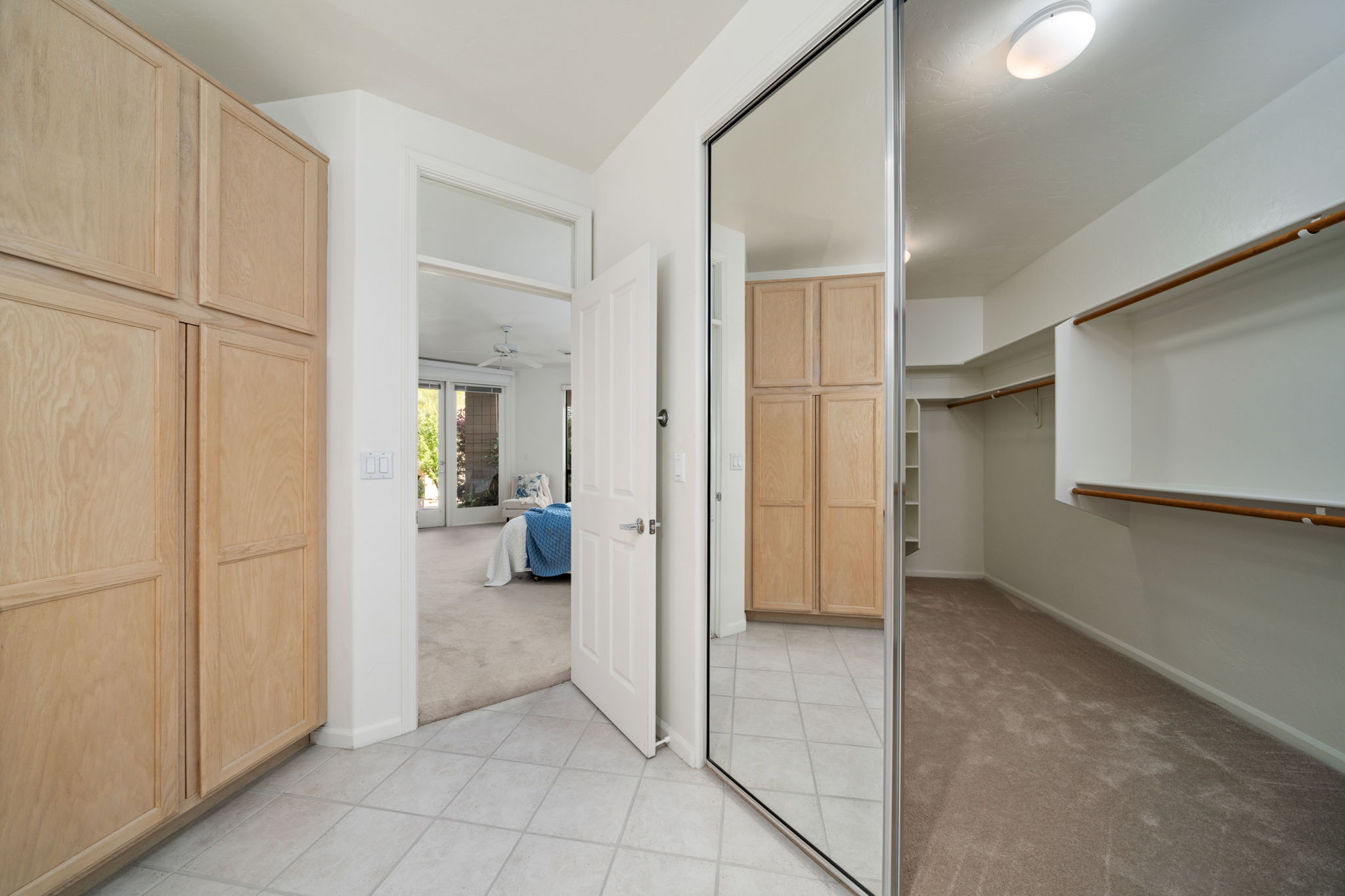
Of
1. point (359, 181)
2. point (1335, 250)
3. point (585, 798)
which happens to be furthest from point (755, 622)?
point (359, 181)

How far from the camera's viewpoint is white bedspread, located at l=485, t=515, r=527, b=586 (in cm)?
432

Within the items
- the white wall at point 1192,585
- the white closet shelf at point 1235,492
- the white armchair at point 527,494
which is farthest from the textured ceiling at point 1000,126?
the white armchair at point 527,494

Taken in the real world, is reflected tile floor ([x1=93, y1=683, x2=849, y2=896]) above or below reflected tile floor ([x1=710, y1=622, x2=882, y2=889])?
below

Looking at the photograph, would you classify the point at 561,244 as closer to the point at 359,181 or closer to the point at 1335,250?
the point at 359,181

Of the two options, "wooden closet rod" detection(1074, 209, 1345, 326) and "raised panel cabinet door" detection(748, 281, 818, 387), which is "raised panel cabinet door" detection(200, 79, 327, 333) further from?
"wooden closet rod" detection(1074, 209, 1345, 326)

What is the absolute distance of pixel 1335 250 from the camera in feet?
3.43

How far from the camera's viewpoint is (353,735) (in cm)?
193

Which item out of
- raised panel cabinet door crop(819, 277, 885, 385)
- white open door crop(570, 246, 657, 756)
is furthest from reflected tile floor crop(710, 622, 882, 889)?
raised panel cabinet door crop(819, 277, 885, 385)

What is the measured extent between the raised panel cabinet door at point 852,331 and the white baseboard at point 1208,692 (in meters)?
0.91

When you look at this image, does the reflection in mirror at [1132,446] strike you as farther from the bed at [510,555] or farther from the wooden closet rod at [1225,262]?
the bed at [510,555]

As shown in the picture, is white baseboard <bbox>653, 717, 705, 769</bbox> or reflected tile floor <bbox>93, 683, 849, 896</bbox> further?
white baseboard <bbox>653, 717, 705, 769</bbox>

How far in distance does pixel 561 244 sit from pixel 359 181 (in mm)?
937

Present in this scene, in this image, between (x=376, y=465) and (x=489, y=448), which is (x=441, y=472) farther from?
(x=376, y=465)

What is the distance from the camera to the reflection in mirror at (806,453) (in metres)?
1.24
